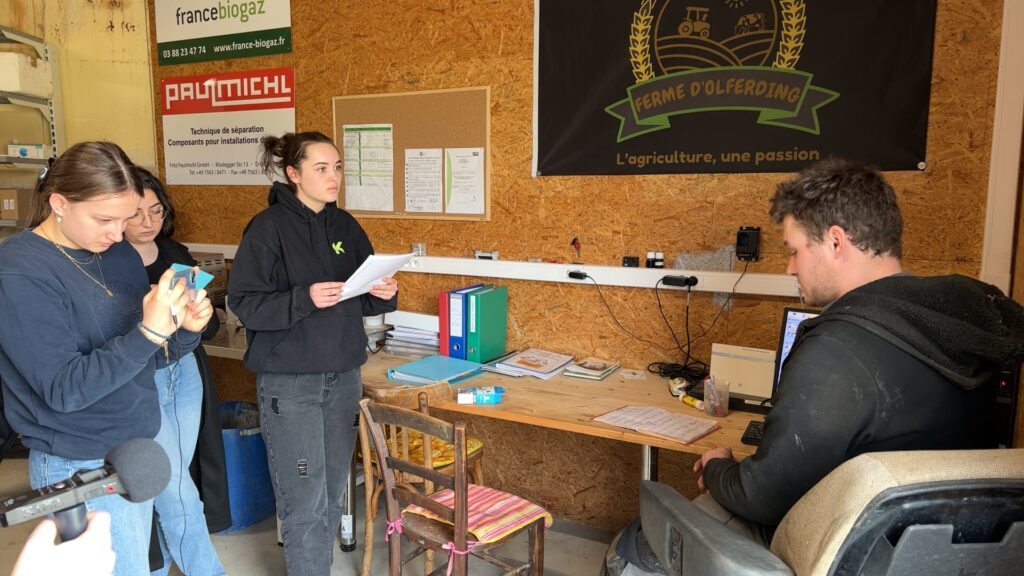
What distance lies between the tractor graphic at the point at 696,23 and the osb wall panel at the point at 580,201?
55cm

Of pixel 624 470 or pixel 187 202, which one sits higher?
pixel 187 202

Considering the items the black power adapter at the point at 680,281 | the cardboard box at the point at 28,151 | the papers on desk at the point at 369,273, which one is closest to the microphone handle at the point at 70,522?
the papers on desk at the point at 369,273

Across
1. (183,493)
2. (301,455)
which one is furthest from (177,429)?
(301,455)

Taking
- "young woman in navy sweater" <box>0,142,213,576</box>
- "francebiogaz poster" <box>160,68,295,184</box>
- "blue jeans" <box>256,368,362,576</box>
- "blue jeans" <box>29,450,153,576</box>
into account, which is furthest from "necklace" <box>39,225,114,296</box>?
"francebiogaz poster" <box>160,68,295,184</box>

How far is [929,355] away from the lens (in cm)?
122

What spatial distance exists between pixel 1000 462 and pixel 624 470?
2.02 m

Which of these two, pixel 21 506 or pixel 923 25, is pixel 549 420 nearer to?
pixel 21 506

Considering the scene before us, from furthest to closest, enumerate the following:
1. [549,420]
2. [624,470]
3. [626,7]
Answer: [624,470], [626,7], [549,420]

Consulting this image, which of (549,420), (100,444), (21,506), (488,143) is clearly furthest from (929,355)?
(488,143)

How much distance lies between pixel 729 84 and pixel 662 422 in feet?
4.35

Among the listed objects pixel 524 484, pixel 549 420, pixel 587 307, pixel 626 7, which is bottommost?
pixel 524 484

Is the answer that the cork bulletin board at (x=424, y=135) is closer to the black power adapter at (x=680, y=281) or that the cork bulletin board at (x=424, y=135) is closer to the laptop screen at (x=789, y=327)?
the black power adapter at (x=680, y=281)

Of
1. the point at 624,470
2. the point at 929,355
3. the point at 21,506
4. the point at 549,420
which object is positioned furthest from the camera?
the point at 624,470

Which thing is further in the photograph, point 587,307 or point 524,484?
point 524,484
